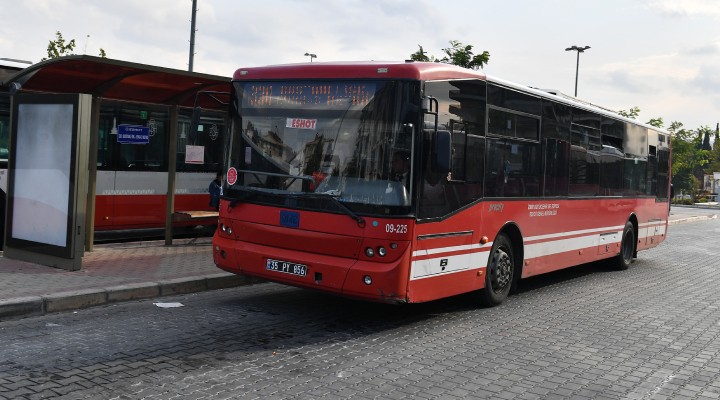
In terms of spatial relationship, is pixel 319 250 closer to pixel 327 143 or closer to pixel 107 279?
pixel 327 143

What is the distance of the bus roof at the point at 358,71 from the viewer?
7.89 metres

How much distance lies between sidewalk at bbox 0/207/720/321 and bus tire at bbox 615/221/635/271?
7.53 m

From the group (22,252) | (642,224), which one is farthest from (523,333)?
(642,224)

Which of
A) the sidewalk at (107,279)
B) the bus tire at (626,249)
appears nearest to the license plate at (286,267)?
the sidewalk at (107,279)

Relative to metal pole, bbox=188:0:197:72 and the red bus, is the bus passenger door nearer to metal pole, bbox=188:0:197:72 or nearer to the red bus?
the red bus

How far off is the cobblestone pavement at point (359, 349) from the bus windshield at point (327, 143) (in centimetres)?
142

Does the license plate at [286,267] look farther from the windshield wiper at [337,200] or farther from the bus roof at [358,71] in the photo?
the bus roof at [358,71]

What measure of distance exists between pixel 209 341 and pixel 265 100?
114 inches

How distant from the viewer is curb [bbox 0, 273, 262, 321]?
26.0 ft

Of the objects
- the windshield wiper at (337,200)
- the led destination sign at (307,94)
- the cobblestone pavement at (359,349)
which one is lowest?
the cobblestone pavement at (359,349)

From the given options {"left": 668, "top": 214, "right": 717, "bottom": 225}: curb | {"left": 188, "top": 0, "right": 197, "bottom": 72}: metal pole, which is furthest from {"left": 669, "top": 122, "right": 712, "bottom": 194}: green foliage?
{"left": 188, "top": 0, "right": 197, "bottom": 72}: metal pole

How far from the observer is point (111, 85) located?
469 inches

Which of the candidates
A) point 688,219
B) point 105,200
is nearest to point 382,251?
point 105,200

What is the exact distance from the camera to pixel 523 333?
8227mm
